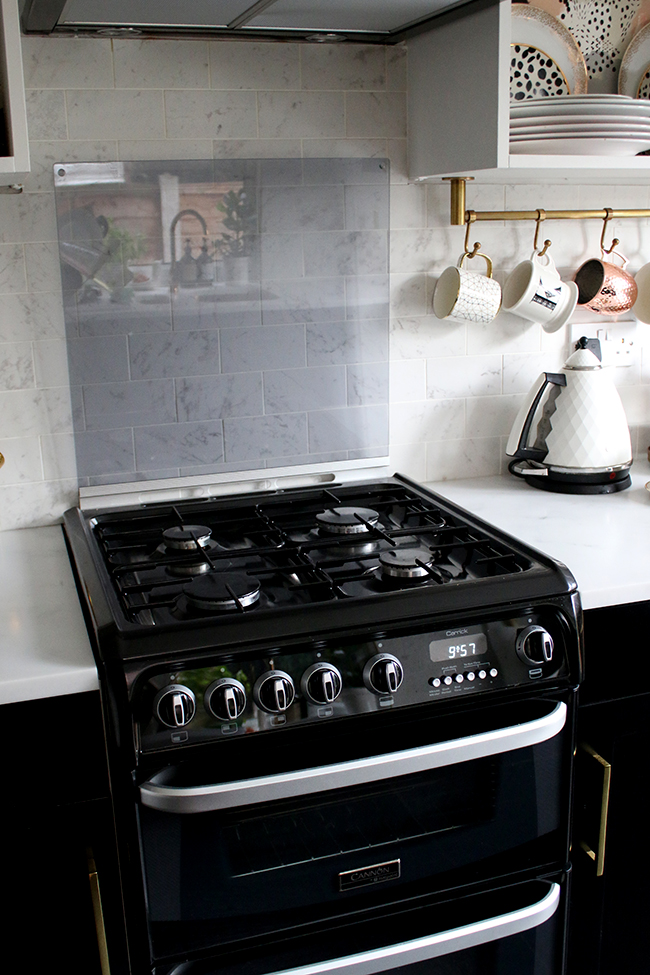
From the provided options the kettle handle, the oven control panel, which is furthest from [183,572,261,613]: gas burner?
the kettle handle

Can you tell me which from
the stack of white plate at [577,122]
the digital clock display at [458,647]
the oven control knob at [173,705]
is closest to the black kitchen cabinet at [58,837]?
the oven control knob at [173,705]

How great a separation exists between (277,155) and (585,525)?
92cm

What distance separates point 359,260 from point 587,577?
82cm

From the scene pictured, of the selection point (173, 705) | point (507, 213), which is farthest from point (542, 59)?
point (173, 705)

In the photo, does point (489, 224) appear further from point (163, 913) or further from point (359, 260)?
point (163, 913)

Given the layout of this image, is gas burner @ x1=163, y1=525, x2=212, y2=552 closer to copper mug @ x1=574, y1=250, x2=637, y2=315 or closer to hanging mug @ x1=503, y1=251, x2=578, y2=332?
hanging mug @ x1=503, y1=251, x2=578, y2=332

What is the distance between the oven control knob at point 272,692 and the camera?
1.26m

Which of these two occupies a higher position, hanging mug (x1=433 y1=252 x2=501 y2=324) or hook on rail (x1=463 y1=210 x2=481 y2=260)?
hook on rail (x1=463 y1=210 x2=481 y2=260)

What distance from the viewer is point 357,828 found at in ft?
4.46

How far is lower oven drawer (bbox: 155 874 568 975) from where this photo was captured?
1.35m

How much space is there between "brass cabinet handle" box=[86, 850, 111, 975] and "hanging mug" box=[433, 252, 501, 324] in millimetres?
1230

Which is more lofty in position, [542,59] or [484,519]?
[542,59]

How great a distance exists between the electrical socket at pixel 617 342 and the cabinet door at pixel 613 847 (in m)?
0.89

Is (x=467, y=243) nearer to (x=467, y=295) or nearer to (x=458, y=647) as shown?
(x=467, y=295)
